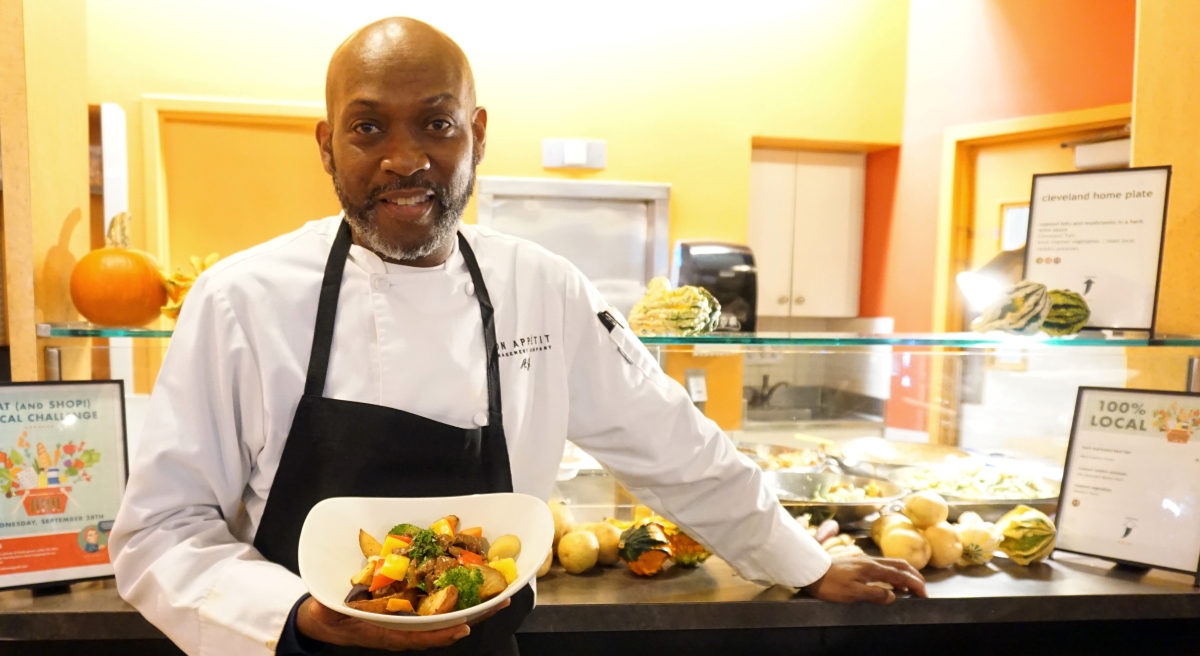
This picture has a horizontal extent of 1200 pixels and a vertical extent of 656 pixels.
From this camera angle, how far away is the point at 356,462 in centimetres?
127

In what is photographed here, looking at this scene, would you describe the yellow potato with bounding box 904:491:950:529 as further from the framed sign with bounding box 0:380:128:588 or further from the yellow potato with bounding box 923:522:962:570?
the framed sign with bounding box 0:380:128:588

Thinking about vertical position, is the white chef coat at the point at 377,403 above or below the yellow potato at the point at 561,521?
above

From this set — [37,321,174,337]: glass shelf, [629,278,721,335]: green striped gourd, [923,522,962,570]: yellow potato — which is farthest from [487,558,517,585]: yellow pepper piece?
[923,522,962,570]: yellow potato

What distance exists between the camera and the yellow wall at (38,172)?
158 centimetres

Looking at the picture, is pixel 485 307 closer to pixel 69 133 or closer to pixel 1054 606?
pixel 69 133

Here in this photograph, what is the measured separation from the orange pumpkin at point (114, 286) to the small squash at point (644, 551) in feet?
3.57

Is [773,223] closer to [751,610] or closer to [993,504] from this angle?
[993,504]

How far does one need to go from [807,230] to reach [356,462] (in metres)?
4.57

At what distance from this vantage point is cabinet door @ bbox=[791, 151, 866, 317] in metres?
5.39

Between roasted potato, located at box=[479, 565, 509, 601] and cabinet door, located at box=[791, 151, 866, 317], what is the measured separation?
4620mm

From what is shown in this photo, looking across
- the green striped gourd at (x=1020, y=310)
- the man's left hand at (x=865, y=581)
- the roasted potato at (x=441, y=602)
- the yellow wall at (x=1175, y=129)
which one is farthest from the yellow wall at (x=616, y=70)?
the roasted potato at (x=441, y=602)

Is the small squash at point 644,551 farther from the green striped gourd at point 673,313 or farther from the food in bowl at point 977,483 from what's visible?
the food in bowl at point 977,483

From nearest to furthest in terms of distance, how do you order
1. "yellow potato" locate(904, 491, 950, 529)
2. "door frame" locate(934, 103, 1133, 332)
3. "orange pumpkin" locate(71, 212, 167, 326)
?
"orange pumpkin" locate(71, 212, 167, 326) < "yellow potato" locate(904, 491, 950, 529) < "door frame" locate(934, 103, 1133, 332)

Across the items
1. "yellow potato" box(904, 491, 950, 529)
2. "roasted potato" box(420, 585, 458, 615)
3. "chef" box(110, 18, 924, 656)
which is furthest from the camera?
"yellow potato" box(904, 491, 950, 529)
